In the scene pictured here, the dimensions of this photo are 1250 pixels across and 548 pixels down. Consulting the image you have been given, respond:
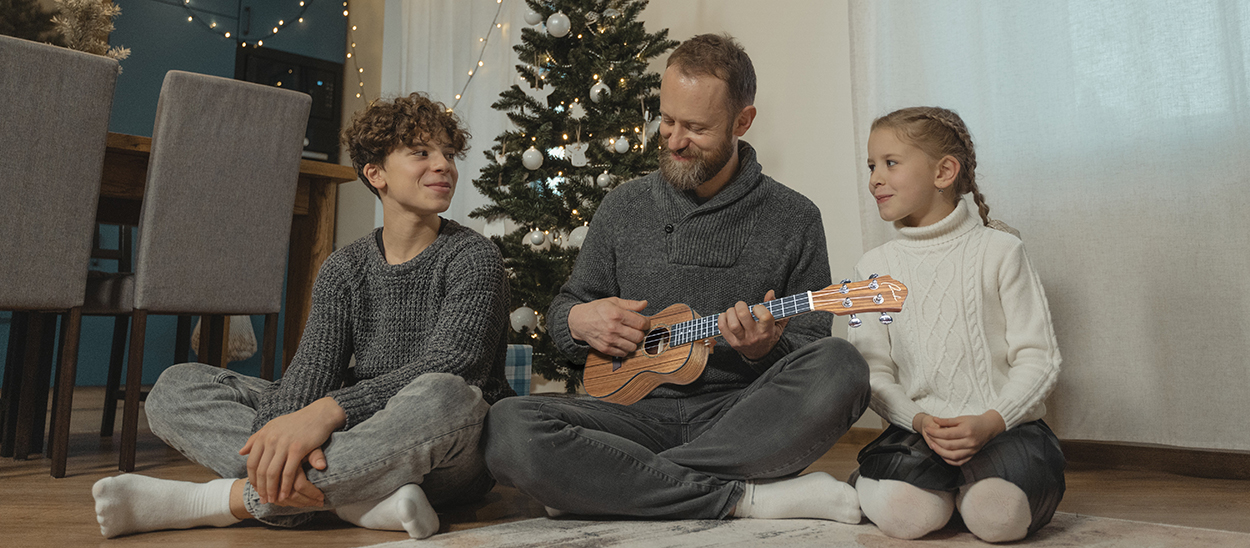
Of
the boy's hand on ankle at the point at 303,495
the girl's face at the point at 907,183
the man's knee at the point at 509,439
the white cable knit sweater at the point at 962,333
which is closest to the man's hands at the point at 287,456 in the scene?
the boy's hand on ankle at the point at 303,495

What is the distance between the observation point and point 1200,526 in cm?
135

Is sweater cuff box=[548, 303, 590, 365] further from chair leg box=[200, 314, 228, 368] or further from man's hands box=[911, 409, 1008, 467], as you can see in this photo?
chair leg box=[200, 314, 228, 368]

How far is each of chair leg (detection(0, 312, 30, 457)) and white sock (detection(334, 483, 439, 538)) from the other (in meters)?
1.33

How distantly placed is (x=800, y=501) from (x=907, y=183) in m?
0.54

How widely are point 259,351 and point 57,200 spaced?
10.4 ft

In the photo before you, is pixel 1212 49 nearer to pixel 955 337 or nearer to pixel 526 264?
pixel 955 337

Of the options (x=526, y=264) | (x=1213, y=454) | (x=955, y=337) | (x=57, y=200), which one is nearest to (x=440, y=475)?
(x=955, y=337)

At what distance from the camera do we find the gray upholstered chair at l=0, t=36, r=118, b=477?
177 cm

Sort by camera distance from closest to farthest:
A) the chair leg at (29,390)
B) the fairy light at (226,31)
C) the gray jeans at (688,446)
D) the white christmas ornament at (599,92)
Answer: the gray jeans at (688,446)
the chair leg at (29,390)
the white christmas ornament at (599,92)
the fairy light at (226,31)

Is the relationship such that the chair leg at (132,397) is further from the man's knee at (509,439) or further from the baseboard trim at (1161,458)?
the baseboard trim at (1161,458)

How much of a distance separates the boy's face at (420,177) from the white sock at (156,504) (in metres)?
0.54

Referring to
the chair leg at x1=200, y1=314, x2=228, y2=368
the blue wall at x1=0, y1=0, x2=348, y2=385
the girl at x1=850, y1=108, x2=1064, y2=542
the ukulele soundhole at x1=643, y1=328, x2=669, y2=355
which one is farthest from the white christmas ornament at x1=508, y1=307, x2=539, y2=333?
the blue wall at x1=0, y1=0, x2=348, y2=385

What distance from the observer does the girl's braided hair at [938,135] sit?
1.42 meters

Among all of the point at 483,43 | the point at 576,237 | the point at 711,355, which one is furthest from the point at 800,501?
the point at 483,43
